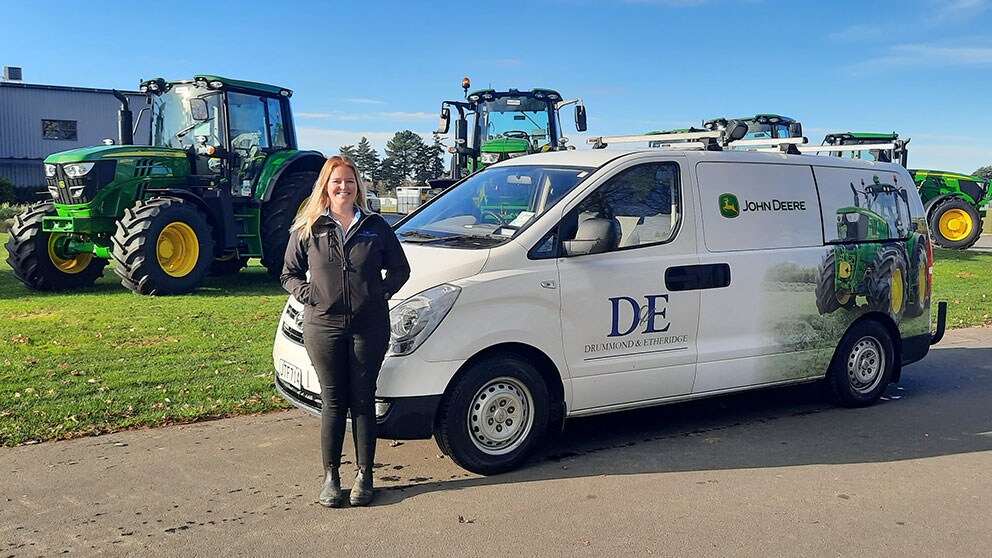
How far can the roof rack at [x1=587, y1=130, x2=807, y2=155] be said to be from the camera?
6.93 metres

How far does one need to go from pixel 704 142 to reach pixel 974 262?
16.8 metres

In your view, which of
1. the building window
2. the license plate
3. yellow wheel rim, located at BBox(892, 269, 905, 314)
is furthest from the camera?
the building window

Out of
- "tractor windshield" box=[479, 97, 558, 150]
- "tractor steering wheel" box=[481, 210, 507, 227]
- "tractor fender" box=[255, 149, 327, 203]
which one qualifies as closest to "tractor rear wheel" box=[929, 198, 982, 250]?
"tractor windshield" box=[479, 97, 558, 150]

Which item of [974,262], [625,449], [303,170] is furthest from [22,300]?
[974,262]

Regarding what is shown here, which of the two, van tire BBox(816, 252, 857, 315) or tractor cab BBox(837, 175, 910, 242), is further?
tractor cab BBox(837, 175, 910, 242)

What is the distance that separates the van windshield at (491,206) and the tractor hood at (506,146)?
11422mm

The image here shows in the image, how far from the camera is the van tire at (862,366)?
282 inches

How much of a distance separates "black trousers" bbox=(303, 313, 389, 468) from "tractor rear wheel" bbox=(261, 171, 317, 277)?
984cm

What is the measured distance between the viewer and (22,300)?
498 inches

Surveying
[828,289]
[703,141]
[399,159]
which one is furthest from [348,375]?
[399,159]

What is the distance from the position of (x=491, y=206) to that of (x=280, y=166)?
9.03 m

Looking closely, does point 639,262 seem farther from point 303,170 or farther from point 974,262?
point 974,262

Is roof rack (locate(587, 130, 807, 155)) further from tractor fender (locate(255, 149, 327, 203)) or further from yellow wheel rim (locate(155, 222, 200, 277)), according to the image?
yellow wheel rim (locate(155, 222, 200, 277))

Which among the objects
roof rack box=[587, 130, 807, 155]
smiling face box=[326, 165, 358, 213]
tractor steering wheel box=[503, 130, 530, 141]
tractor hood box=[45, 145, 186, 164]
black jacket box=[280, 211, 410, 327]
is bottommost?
black jacket box=[280, 211, 410, 327]
